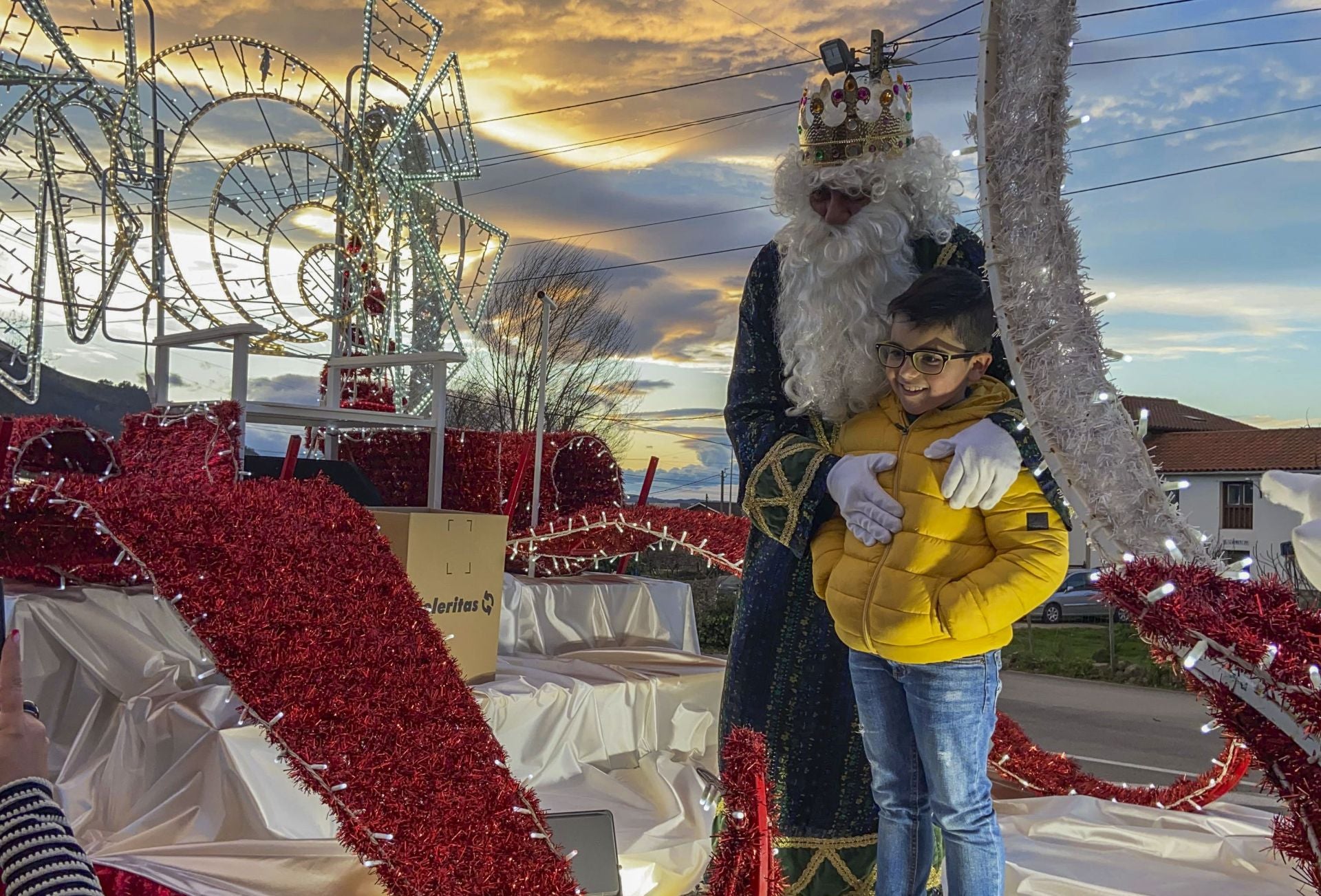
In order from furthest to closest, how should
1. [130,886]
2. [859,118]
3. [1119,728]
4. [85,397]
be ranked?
[1119,728] → [85,397] → [130,886] → [859,118]

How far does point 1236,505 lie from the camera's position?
8.80 m

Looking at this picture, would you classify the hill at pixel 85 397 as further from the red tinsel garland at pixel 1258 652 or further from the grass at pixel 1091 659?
the grass at pixel 1091 659

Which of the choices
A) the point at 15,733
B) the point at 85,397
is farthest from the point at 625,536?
the point at 85,397

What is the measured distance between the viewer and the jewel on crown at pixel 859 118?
6.07 feet

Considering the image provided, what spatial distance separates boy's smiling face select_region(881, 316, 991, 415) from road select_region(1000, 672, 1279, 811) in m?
2.86

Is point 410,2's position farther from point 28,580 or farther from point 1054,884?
point 1054,884

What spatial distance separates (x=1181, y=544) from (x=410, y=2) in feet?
14.6

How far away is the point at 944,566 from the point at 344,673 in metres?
1.04

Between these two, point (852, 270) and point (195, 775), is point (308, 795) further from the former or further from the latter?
point (852, 270)

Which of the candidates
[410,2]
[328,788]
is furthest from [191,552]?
[410,2]

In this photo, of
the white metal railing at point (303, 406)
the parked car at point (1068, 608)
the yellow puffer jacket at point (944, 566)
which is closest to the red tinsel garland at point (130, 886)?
the white metal railing at point (303, 406)

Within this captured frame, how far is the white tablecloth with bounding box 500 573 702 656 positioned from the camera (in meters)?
3.61

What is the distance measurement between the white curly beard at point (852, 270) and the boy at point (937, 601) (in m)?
0.14

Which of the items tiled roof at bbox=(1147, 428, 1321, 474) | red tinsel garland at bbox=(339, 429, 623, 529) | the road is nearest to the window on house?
tiled roof at bbox=(1147, 428, 1321, 474)
